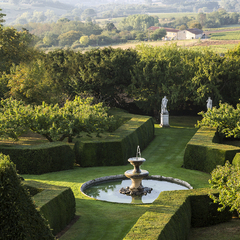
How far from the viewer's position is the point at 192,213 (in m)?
15.4

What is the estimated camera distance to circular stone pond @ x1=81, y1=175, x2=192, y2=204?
19234 millimetres

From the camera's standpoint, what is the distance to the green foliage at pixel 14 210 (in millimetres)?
7895

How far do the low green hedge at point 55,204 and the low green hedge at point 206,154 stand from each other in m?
11.4

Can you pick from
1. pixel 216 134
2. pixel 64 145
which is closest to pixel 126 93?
pixel 216 134

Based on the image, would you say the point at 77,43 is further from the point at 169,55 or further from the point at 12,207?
the point at 12,207

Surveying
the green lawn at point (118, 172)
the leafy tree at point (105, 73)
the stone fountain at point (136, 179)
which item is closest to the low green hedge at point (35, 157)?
the green lawn at point (118, 172)

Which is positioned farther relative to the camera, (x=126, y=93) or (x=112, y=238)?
(x=126, y=93)

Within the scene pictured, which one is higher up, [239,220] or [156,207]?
[156,207]

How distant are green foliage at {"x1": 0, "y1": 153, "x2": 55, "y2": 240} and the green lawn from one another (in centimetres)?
574

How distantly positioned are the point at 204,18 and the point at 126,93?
169 meters

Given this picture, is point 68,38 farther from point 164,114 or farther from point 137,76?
point 164,114

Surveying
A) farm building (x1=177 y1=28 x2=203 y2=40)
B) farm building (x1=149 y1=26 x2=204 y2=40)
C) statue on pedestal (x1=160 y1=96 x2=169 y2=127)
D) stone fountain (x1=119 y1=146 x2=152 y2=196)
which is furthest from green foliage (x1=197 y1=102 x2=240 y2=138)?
farm building (x1=177 y1=28 x2=203 y2=40)

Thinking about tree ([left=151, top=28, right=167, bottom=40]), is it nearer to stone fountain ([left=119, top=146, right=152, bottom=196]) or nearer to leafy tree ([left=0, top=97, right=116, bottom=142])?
leafy tree ([left=0, top=97, right=116, bottom=142])

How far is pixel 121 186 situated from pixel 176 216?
866 centimetres
